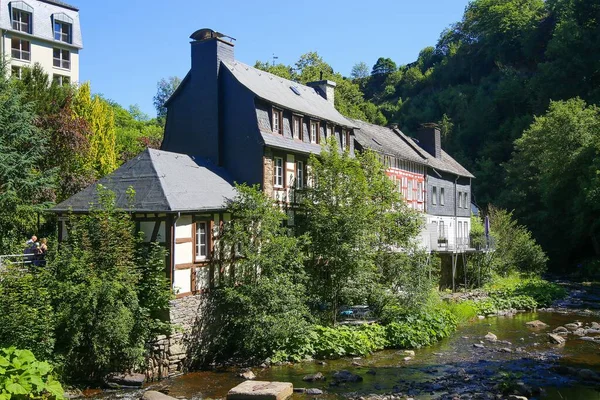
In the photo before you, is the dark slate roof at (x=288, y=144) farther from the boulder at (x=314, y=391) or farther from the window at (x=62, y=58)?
the window at (x=62, y=58)

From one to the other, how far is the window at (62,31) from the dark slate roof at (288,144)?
32790 millimetres

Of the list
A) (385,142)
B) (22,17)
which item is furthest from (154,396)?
(22,17)

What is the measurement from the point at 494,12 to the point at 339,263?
250ft

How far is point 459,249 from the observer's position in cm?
3469

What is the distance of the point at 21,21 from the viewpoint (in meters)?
46.9

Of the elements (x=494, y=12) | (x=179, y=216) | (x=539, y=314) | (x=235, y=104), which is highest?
(x=494, y=12)

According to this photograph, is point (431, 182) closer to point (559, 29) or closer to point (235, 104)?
point (235, 104)

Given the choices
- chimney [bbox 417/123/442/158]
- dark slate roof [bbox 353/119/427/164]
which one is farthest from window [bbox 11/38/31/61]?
chimney [bbox 417/123/442/158]

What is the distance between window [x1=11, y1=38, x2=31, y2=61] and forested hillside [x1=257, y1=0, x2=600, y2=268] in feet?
61.7

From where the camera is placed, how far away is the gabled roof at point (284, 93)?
2416 centimetres

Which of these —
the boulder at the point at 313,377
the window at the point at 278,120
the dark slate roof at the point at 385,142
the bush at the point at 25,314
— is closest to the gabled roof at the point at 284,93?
the window at the point at 278,120

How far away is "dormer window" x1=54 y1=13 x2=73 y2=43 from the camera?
49719 mm

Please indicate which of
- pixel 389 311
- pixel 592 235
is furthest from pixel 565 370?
pixel 592 235

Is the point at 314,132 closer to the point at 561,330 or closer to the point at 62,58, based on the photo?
the point at 561,330
